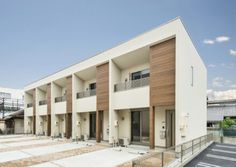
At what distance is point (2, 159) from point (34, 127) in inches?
Answer: 775

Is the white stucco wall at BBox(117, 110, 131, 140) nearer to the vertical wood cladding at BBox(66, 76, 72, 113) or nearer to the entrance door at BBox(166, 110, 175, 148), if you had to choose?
the entrance door at BBox(166, 110, 175, 148)

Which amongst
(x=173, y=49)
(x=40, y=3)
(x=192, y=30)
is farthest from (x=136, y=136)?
(x=40, y=3)

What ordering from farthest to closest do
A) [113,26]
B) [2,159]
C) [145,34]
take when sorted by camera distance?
[113,26] < [145,34] < [2,159]

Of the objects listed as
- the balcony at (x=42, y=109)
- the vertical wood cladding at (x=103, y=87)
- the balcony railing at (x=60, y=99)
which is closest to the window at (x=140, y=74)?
the vertical wood cladding at (x=103, y=87)

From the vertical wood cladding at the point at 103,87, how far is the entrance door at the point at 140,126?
230cm

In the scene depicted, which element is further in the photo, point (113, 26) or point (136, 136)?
point (113, 26)

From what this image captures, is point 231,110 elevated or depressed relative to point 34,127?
elevated

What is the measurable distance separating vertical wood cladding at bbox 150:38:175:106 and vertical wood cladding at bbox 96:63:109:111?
4785 mm

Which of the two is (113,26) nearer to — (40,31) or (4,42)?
(40,31)

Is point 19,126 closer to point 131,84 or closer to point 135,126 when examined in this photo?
point 135,126

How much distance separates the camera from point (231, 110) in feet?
96.0

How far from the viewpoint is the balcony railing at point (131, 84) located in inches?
573

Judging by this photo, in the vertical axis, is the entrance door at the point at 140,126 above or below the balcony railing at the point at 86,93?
below

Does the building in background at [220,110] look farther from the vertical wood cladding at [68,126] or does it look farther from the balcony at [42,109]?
the balcony at [42,109]
